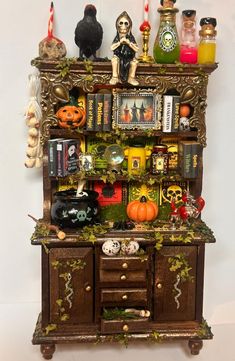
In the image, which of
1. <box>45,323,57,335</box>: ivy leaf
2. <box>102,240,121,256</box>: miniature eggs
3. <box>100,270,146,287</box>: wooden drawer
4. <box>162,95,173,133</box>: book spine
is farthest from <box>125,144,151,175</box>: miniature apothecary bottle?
<box>45,323,57,335</box>: ivy leaf

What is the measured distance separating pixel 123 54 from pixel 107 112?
0.86ft

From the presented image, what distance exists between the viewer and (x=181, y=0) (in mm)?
2389

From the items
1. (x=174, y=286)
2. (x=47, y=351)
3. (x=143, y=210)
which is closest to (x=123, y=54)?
(x=143, y=210)

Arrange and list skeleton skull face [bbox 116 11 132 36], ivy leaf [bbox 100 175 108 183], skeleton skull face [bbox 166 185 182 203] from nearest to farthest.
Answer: skeleton skull face [bbox 116 11 132 36], ivy leaf [bbox 100 175 108 183], skeleton skull face [bbox 166 185 182 203]

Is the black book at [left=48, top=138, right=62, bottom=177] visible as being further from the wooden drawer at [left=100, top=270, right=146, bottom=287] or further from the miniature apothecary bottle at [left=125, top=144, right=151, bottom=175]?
the wooden drawer at [left=100, top=270, right=146, bottom=287]

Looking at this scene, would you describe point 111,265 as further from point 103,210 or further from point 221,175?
point 221,175

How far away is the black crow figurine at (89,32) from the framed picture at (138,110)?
0.22m

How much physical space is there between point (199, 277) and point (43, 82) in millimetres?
1110

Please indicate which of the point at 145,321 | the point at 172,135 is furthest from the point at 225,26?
the point at 145,321

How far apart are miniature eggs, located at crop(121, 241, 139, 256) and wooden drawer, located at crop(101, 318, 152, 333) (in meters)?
0.31

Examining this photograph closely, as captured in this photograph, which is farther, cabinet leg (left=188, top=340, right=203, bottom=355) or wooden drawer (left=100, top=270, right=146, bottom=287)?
cabinet leg (left=188, top=340, right=203, bottom=355)

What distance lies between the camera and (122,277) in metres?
2.19

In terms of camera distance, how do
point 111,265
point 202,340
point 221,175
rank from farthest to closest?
point 221,175 → point 202,340 → point 111,265

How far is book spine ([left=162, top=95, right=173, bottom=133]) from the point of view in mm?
2248
